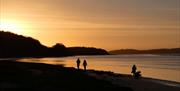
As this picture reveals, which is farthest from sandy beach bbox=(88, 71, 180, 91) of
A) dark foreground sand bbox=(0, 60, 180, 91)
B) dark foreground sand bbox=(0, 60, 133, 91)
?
dark foreground sand bbox=(0, 60, 133, 91)

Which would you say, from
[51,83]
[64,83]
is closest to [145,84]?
[64,83]

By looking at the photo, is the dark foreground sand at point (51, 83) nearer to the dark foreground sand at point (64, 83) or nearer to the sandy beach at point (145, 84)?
the dark foreground sand at point (64, 83)

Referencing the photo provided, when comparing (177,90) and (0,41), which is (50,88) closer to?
(177,90)

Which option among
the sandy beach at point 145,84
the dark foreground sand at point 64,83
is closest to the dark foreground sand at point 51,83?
the dark foreground sand at point 64,83

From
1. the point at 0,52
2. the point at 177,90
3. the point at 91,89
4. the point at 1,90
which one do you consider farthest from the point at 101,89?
the point at 0,52

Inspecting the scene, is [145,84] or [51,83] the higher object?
[51,83]

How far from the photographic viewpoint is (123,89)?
26.0 metres

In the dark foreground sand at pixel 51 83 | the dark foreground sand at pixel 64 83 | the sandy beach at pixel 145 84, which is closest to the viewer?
the dark foreground sand at pixel 51 83

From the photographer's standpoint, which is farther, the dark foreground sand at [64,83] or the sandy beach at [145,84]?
the sandy beach at [145,84]

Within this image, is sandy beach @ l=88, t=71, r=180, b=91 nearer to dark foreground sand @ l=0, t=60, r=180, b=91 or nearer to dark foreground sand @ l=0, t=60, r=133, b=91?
dark foreground sand @ l=0, t=60, r=180, b=91

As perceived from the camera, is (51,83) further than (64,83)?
No

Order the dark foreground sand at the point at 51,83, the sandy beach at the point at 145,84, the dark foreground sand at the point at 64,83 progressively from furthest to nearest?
the sandy beach at the point at 145,84
the dark foreground sand at the point at 64,83
the dark foreground sand at the point at 51,83

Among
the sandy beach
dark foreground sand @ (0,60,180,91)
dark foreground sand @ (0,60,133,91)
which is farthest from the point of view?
the sandy beach

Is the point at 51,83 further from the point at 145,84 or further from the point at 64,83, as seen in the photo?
the point at 145,84
